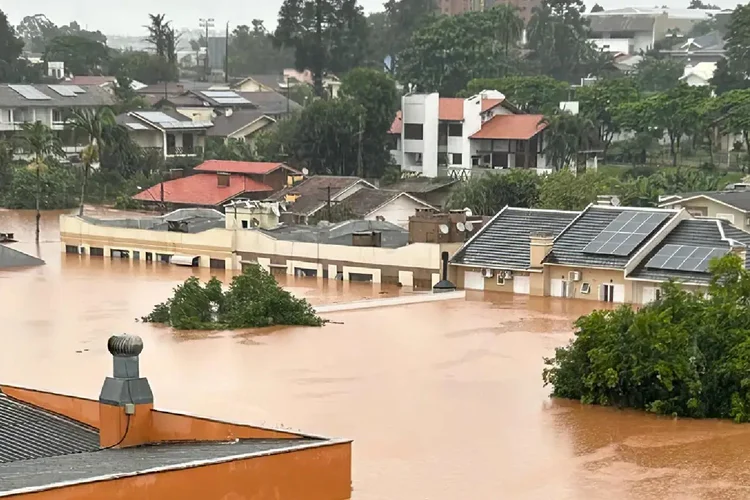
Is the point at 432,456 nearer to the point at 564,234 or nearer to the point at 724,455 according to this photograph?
the point at 724,455

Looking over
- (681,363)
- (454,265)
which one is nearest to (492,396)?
(681,363)

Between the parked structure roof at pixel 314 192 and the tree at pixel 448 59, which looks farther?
the tree at pixel 448 59

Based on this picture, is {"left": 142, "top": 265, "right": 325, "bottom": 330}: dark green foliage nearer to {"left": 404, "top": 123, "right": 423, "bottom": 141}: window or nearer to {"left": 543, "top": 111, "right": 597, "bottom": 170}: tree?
{"left": 543, "top": 111, "right": 597, "bottom": 170}: tree

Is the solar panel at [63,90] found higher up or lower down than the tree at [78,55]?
lower down

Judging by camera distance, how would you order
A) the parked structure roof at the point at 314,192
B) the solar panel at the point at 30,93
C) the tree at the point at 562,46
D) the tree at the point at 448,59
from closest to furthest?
the parked structure roof at the point at 314,192 → the solar panel at the point at 30,93 → the tree at the point at 448,59 → the tree at the point at 562,46


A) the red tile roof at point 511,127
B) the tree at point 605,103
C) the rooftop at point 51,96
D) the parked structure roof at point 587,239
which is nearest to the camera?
the parked structure roof at point 587,239

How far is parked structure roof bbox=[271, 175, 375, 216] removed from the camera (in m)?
53.2

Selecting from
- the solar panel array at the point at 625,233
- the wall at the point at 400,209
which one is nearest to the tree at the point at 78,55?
the wall at the point at 400,209

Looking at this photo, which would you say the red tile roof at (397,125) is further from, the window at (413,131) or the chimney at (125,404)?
the chimney at (125,404)

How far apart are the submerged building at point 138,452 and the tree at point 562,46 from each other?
257 feet

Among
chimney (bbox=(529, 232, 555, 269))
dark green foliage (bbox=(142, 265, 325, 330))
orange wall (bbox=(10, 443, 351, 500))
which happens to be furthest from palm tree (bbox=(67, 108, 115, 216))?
orange wall (bbox=(10, 443, 351, 500))

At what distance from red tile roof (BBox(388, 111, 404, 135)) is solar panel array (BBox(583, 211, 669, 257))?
2918cm

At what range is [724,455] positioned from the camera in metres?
22.4

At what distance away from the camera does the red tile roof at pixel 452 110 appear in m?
65.9
